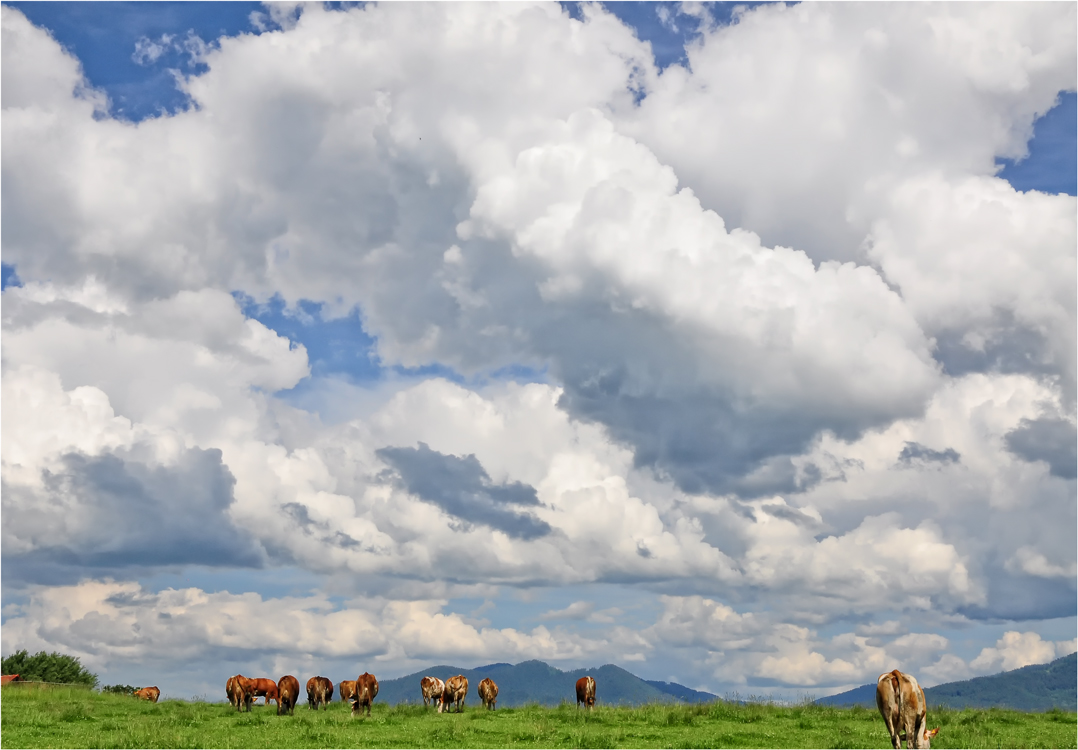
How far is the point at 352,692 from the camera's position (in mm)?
61000

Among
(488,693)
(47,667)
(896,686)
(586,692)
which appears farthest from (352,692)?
(47,667)

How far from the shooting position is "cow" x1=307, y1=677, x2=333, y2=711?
65.6m

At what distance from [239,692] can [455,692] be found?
1422 centimetres

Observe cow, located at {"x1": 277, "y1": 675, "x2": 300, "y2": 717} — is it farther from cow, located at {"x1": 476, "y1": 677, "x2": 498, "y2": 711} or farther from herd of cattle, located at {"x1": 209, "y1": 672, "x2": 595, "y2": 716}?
cow, located at {"x1": 476, "y1": 677, "x2": 498, "y2": 711}

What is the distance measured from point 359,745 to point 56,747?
12.3 m

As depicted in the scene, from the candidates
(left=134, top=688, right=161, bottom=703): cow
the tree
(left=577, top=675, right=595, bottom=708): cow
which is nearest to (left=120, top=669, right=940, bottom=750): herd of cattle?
(left=577, top=675, right=595, bottom=708): cow

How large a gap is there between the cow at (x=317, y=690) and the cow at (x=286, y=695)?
5.57 meters

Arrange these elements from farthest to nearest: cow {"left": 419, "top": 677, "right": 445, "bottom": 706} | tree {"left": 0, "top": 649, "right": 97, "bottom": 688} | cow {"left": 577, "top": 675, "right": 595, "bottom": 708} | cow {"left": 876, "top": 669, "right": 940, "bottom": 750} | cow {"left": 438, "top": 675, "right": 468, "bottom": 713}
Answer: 1. tree {"left": 0, "top": 649, "right": 97, "bottom": 688}
2. cow {"left": 419, "top": 677, "right": 445, "bottom": 706}
3. cow {"left": 438, "top": 675, "right": 468, "bottom": 713}
4. cow {"left": 577, "top": 675, "right": 595, "bottom": 708}
5. cow {"left": 876, "top": 669, "right": 940, "bottom": 750}

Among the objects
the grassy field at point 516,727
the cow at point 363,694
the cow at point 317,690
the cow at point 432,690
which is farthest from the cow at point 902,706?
the cow at point 317,690

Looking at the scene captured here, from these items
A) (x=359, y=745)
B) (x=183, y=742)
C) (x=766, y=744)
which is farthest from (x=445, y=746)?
(x=766, y=744)

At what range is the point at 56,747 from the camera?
129 feet

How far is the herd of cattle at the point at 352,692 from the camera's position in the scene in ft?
195

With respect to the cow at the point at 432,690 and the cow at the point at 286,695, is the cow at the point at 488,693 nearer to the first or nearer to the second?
the cow at the point at 432,690

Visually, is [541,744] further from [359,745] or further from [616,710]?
[616,710]
